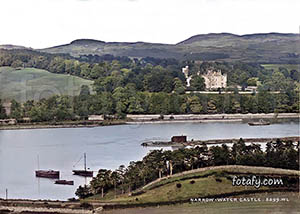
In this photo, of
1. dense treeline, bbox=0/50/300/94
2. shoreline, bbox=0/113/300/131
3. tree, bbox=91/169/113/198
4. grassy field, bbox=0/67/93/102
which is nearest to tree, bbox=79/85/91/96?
grassy field, bbox=0/67/93/102

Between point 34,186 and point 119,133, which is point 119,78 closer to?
point 119,133

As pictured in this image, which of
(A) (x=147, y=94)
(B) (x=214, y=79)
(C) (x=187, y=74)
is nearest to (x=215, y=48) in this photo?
(C) (x=187, y=74)

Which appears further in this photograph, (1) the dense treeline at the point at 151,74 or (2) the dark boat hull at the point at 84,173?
(1) the dense treeline at the point at 151,74

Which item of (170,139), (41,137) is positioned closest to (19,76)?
(41,137)

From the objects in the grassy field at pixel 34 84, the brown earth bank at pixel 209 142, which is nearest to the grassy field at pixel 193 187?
the brown earth bank at pixel 209 142

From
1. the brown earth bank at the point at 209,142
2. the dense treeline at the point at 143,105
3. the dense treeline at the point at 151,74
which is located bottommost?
the brown earth bank at the point at 209,142

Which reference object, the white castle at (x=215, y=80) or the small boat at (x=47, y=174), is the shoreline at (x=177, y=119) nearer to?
the white castle at (x=215, y=80)

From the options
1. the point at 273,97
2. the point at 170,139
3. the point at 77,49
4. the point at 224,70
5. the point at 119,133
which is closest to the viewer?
the point at 170,139

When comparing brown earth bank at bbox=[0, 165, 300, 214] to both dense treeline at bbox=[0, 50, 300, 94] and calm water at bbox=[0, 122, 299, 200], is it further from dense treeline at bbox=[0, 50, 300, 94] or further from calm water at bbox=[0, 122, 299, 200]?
dense treeline at bbox=[0, 50, 300, 94]
